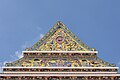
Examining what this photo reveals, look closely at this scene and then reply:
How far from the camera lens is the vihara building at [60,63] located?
567 inches

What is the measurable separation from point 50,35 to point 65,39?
31.9 inches

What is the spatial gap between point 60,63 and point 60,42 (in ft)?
4.66

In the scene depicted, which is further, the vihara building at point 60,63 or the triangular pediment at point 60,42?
the triangular pediment at point 60,42

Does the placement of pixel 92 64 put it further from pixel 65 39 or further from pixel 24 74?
pixel 24 74

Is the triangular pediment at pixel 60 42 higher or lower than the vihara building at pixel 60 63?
higher

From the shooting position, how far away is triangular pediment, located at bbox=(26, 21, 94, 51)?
15.8 metres

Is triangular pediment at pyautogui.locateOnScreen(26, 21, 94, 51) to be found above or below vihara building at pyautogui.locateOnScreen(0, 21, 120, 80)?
above

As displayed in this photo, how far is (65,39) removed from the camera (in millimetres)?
16344

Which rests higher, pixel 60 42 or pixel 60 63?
pixel 60 42

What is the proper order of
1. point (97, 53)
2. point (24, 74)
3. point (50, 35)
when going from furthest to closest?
1. point (50, 35)
2. point (97, 53)
3. point (24, 74)

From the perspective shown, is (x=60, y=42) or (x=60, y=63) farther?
(x=60, y=42)

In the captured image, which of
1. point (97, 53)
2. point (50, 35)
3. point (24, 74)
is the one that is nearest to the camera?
point (24, 74)

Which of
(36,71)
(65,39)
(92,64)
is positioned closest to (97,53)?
(92,64)

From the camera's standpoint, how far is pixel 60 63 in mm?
15070
